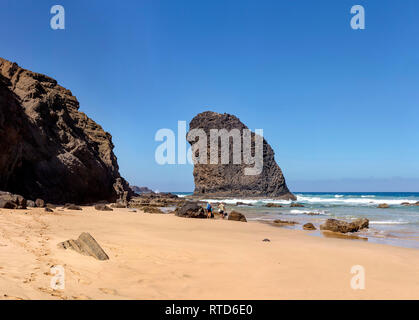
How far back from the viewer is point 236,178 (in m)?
86.1

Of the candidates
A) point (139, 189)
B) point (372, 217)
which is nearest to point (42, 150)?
point (372, 217)

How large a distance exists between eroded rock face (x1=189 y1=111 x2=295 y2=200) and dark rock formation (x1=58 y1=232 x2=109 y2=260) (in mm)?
78845

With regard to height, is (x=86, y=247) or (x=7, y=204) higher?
(x=7, y=204)

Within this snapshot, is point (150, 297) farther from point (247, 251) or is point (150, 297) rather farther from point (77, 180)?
point (77, 180)

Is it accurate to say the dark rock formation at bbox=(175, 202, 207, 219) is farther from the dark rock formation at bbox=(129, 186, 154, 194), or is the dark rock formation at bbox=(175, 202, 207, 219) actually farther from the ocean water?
the dark rock formation at bbox=(129, 186, 154, 194)

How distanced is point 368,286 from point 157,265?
3627 mm

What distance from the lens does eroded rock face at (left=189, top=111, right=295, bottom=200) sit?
84.9 m

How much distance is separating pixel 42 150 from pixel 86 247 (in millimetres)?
21549

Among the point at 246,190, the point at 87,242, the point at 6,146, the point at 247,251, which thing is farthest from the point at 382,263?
the point at 246,190

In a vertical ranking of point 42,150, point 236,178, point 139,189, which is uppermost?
point 42,150

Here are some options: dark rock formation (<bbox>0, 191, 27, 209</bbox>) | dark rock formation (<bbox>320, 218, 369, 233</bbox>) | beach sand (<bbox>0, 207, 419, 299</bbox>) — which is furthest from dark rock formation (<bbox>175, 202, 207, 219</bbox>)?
beach sand (<bbox>0, 207, 419, 299</bbox>)

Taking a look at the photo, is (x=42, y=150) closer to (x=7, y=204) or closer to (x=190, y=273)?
(x=7, y=204)

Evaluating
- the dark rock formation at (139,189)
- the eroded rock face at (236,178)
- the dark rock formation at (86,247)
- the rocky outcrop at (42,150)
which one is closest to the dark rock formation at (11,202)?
the rocky outcrop at (42,150)

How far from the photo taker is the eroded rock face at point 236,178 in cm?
8488
